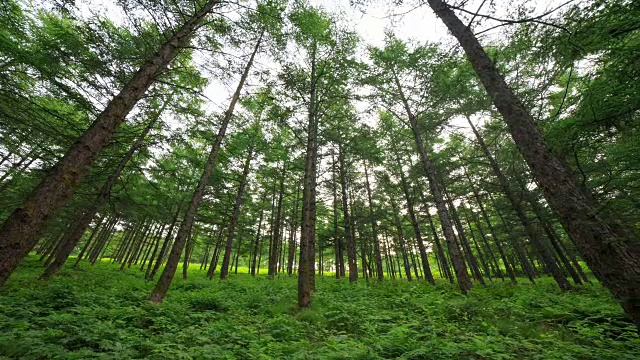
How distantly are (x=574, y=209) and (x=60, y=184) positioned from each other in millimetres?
7610

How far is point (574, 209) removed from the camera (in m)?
3.55

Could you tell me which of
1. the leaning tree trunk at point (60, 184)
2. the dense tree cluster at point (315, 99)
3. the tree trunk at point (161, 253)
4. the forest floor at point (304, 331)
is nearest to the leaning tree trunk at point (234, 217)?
the dense tree cluster at point (315, 99)

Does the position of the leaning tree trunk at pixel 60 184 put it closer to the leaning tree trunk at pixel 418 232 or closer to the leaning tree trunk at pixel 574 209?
the leaning tree trunk at pixel 574 209

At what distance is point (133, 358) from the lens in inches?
135

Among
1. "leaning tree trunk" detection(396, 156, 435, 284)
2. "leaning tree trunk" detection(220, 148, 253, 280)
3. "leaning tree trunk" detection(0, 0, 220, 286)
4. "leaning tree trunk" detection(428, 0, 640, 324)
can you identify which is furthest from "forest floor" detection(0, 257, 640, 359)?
"leaning tree trunk" detection(220, 148, 253, 280)

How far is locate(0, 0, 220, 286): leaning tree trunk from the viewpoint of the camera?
314 cm

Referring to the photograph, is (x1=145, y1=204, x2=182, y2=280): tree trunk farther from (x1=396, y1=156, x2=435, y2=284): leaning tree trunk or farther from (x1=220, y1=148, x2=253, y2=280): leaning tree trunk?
(x1=396, y1=156, x2=435, y2=284): leaning tree trunk

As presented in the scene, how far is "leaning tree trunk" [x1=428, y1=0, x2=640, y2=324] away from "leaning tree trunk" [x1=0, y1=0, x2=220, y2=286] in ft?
19.3

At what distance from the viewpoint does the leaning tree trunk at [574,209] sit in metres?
3.12

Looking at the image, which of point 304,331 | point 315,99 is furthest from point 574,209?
point 315,99

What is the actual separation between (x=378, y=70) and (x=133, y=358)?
1498 centimetres

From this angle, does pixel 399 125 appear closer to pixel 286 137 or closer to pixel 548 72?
pixel 286 137

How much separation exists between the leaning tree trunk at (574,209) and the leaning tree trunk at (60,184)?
231 inches

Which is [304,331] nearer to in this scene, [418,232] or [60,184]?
[60,184]
